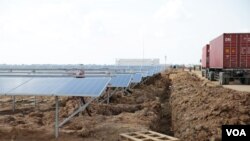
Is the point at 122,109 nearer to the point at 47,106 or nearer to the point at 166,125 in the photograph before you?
the point at 166,125

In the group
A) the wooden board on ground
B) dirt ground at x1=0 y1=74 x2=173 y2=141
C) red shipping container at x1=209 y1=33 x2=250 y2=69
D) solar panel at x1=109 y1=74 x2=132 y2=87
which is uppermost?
red shipping container at x1=209 y1=33 x2=250 y2=69

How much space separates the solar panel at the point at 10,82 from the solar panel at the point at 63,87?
0.24 meters

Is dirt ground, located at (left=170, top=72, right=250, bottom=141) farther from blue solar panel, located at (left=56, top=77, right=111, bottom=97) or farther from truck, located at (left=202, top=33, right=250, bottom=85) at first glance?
truck, located at (left=202, top=33, right=250, bottom=85)

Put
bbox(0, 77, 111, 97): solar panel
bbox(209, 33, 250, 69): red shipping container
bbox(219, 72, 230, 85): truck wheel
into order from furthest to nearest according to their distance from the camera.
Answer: bbox(219, 72, 230, 85): truck wheel < bbox(209, 33, 250, 69): red shipping container < bbox(0, 77, 111, 97): solar panel

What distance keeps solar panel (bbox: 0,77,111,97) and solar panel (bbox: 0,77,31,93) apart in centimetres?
24

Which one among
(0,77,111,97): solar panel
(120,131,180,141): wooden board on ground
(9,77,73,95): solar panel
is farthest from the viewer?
(9,77,73,95): solar panel

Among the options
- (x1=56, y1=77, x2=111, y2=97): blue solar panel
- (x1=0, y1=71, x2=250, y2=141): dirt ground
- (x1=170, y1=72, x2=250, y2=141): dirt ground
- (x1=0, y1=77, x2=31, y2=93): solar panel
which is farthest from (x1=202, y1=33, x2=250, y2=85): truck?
(x1=0, y1=77, x2=31, y2=93): solar panel

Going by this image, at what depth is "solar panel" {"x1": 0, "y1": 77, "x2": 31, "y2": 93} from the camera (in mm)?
11106

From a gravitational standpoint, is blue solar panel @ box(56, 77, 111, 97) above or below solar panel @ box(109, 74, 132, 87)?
above

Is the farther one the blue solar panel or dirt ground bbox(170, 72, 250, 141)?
dirt ground bbox(170, 72, 250, 141)

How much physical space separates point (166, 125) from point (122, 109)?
2.67m

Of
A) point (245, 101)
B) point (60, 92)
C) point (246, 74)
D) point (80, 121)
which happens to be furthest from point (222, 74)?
point (60, 92)

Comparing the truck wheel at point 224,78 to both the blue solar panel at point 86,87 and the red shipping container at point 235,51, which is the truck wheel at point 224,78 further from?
the blue solar panel at point 86,87

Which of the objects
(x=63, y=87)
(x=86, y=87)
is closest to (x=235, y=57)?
(x=86, y=87)
